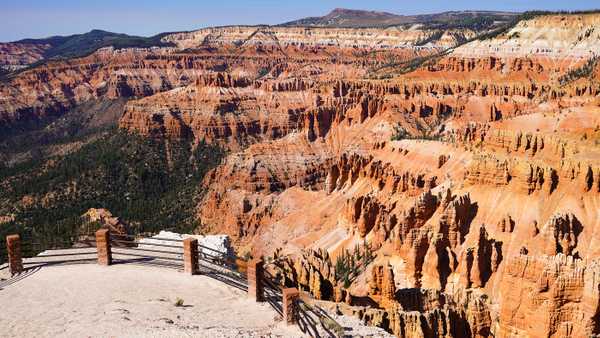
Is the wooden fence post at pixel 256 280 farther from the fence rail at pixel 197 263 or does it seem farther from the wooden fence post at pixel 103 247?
the wooden fence post at pixel 103 247

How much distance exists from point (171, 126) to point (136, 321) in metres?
121

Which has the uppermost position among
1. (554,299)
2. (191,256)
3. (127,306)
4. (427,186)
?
(191,256)

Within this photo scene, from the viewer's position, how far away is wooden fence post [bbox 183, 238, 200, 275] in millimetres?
25656

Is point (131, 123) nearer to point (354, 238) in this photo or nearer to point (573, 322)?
point (354, 238)

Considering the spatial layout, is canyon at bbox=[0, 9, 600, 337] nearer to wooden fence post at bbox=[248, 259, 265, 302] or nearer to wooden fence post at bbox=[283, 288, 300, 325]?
wooden fence post at bbox=[248, 259, 265, 302]

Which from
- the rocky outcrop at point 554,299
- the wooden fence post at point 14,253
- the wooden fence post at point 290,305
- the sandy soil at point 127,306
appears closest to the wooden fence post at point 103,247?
the sandy soil at point 127,306

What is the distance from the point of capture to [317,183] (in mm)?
97625

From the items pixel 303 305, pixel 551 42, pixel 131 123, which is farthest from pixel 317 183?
pixel 551 42

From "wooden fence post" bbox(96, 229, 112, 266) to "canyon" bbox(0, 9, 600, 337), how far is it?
9.12 metres

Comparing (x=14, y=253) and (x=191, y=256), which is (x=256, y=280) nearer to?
(x=191, y=256)

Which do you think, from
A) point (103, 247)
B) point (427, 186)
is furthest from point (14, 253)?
point (427, 186)

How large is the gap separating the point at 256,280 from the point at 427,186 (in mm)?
40801

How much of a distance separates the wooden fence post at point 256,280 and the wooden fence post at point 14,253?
420 inches

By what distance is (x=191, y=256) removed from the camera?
25797 millimetres
